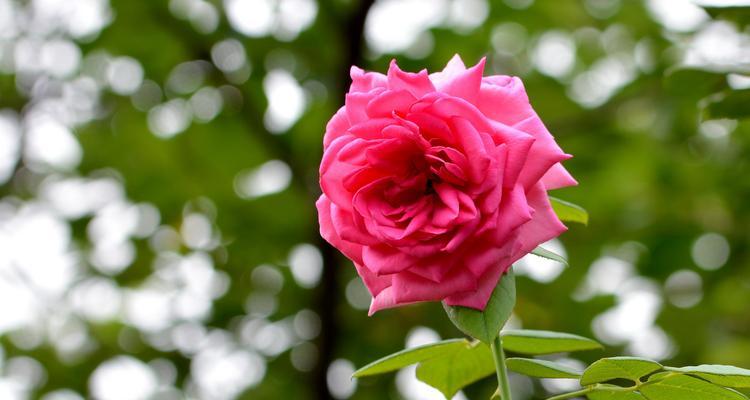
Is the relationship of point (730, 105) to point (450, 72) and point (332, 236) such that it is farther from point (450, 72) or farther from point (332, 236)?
point (332, 236)

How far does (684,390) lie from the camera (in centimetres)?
82

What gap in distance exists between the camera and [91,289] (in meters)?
4.50

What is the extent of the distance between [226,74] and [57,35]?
81 centimetres

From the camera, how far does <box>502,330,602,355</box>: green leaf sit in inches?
36.5

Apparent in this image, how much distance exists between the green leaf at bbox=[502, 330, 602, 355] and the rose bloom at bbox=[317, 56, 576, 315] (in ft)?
0.53

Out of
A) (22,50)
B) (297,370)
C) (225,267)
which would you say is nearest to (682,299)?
(297,370)

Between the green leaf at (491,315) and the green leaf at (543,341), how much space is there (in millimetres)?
150

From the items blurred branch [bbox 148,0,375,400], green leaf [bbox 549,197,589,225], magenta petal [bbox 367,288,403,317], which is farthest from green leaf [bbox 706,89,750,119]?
blurred branch [bbox 148,0,375,400]

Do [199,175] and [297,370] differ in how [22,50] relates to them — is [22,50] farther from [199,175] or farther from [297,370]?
[297,370]

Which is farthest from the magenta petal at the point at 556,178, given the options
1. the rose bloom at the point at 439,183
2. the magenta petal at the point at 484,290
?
the magenta petal at the point at 484,290

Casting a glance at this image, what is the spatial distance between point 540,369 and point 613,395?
0.21 feet

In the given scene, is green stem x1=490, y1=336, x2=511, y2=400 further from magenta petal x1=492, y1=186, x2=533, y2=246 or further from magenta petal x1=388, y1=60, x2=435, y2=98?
magenta petal x1=388, y1=60, x2=435, y2=98

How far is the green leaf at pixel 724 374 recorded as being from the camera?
2.45 ft

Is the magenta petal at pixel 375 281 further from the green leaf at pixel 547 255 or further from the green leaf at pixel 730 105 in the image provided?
the green leaf at pixel 730 105
